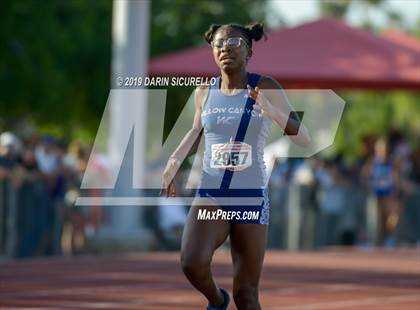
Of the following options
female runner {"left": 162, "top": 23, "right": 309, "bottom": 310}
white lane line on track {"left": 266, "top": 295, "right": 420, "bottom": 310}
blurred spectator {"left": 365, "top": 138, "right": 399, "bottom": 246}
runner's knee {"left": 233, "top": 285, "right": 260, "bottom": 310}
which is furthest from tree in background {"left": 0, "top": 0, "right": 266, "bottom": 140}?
runner's knee {"left": 233, "top": 285, "right": 260, "bottom": 310}

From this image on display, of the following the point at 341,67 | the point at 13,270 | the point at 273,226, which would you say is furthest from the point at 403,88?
the point at 13,270

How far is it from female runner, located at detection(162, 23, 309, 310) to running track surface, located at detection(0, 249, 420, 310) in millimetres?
3751

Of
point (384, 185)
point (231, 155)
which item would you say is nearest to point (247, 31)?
point (231, 155)

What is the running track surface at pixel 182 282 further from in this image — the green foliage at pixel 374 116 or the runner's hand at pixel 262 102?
the green foliage at pixel 374 116

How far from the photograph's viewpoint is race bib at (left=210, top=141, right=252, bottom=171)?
8680 millimetres

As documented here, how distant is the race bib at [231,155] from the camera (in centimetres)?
868

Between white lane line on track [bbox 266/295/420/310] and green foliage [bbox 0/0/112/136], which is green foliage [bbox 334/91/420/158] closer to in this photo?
green foliage [bbox 0/0/112/136]

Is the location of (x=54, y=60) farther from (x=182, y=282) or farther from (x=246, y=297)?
(x=246, y=297)

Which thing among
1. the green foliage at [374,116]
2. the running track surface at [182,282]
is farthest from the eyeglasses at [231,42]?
the green foliage at [374,116]

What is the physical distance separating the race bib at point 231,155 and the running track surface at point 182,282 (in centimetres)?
391

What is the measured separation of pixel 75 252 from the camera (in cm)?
2067

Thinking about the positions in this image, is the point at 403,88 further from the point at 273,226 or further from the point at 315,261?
the point at 315,261

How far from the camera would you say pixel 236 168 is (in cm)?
866

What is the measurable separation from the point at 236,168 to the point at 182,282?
7028 millimetres
